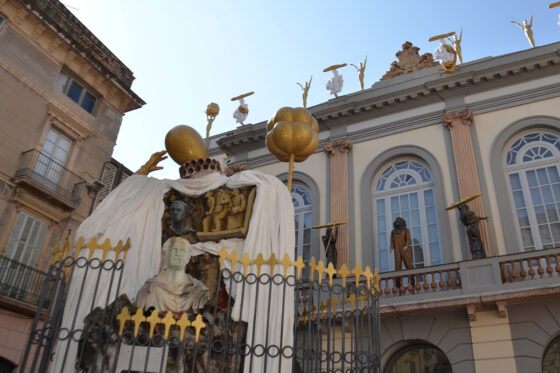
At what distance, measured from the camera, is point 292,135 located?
564cm

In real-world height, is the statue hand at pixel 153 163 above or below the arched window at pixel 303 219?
below

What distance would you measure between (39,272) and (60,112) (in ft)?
16.7

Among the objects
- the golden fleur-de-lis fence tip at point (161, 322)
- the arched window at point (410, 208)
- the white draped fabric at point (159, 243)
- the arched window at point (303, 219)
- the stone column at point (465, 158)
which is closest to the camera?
the golden fleur-de-lis fence tip at point (161, 322)

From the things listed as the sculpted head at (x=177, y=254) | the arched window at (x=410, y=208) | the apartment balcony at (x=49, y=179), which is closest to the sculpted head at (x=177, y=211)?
the sculpted head at (x=177, y=254)

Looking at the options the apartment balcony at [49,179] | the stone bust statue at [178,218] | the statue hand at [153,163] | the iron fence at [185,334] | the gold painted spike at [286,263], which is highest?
the apartment balcony at [49,179]

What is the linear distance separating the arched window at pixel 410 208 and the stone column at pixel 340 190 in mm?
848

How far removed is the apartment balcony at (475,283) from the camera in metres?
9.66

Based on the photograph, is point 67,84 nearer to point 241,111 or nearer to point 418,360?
point 241,111

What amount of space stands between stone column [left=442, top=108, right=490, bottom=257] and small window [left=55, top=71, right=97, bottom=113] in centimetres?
1154

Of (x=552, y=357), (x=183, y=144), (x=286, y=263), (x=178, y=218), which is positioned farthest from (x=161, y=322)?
(x=552, y=357)

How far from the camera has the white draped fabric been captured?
14.3 feet

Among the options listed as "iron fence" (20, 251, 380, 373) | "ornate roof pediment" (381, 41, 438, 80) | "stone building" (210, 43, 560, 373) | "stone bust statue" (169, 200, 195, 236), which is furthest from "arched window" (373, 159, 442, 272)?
"stone bust statue" (169, 200, 195, 236)

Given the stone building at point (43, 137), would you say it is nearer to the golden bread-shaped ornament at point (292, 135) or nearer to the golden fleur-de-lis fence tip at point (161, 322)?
the golden bread-shaped ornament at point (292, 135)

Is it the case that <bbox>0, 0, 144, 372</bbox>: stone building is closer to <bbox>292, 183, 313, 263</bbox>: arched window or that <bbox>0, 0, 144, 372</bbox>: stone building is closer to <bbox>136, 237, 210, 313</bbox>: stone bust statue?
<bbox>292, 183, 313, 263</bbox>: arched window
